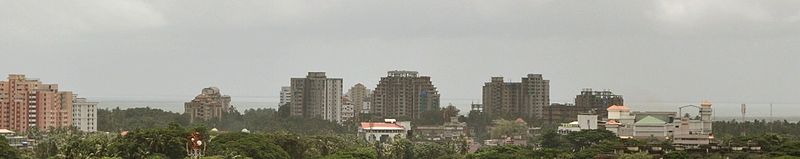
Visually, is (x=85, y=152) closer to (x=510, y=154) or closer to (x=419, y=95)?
(x=510, y=154)

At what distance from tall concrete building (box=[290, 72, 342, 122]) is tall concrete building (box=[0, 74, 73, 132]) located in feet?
102

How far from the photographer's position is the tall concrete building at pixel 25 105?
8794cm

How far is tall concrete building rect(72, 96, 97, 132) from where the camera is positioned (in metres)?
94.3

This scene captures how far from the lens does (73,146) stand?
50.2 meters

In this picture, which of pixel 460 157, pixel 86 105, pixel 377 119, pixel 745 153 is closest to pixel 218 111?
pixel 377 119

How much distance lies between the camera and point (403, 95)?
12525cm

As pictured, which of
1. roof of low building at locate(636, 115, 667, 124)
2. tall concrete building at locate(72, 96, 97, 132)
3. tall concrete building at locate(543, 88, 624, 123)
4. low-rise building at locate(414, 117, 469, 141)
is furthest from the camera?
tall concrete building at locate(543, 88, 624, 123)

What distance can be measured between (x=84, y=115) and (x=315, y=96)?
2842cm

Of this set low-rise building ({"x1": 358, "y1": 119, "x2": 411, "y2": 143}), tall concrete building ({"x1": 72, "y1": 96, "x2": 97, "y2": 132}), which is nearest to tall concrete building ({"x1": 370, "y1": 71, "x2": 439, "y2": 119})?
low-rise building ({"x1": 358, "y1": 119, "x2": 411, "y2": 143})

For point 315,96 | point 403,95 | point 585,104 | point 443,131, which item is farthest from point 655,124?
point 403,95

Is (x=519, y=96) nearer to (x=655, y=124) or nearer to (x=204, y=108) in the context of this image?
(x=204, y=108)

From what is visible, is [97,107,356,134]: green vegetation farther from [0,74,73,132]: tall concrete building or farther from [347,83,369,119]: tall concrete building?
[347,83,369,119]: tall concrete building

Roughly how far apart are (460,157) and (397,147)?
5.62 meters

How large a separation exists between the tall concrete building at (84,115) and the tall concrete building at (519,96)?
40355mm
